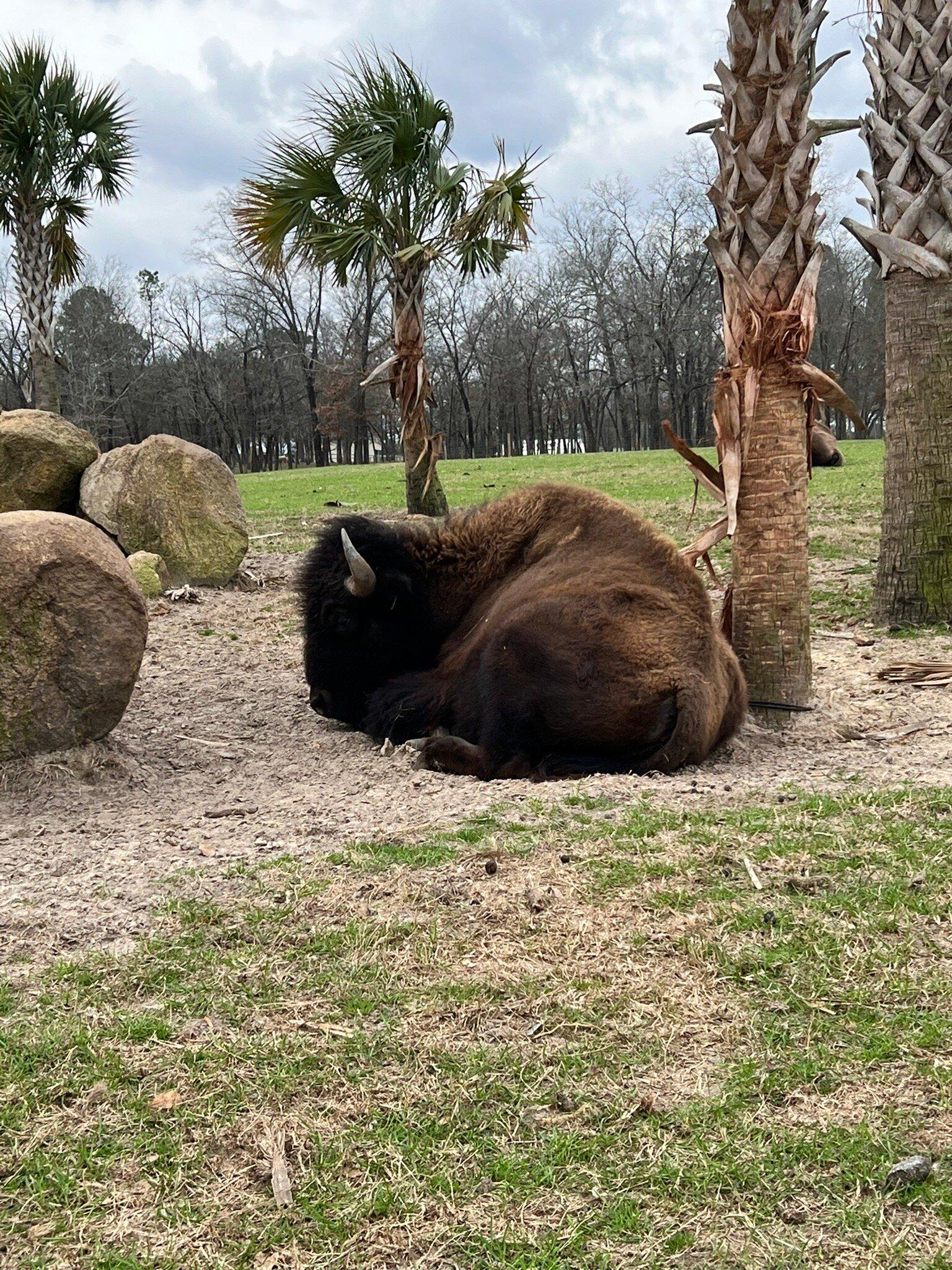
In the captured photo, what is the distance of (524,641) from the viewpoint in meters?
5.38

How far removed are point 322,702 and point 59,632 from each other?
192 centimetres

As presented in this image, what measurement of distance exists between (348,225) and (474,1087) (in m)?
12.6

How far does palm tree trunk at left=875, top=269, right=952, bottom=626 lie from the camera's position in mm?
7961

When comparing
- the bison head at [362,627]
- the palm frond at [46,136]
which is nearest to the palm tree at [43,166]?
the palm frond at [46,136]

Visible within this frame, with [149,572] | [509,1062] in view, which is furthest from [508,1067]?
[149,572]

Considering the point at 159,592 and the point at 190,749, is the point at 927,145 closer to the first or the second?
the point at 190,749

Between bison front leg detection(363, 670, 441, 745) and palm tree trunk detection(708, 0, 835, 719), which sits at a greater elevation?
palm tree trunk detection(708, 0, 835, 719)

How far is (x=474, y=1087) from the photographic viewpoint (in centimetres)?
284

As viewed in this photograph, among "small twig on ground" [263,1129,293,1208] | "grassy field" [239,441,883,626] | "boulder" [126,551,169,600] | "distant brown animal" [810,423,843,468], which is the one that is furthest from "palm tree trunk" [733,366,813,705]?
"distant brown animal" [810,423,843,468]

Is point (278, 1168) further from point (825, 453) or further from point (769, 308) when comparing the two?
point (825, 453)

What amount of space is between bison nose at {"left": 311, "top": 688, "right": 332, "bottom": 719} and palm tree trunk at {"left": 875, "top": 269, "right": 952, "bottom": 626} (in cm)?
453

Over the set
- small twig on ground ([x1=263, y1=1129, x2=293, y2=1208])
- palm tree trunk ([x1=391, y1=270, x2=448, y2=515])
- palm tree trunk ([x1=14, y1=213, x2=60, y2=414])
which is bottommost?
small twig on ground ([x1=263, y1=1129, x2=293, y2=1208])

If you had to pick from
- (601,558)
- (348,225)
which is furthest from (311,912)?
(348,225)

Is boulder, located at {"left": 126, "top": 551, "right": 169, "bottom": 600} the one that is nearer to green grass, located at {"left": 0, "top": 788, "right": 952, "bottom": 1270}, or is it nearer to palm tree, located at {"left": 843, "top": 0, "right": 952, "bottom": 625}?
palm tree, located at {"left": 843, "top": 0, "right": 952, "bottom": 625}
